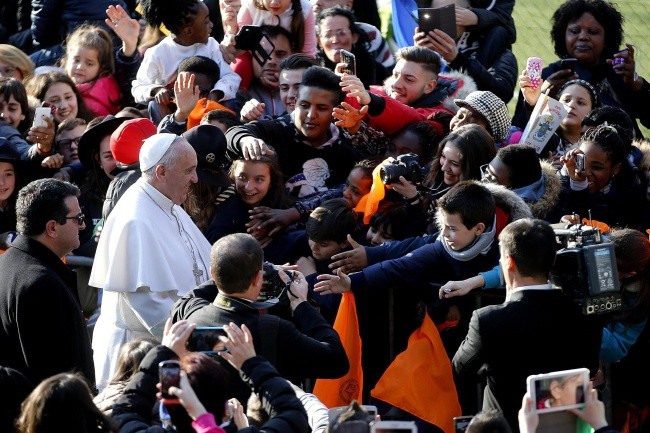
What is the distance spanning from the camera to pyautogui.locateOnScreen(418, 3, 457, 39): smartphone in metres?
8.91

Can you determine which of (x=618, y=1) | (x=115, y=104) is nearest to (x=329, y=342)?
(x=115, y=104)

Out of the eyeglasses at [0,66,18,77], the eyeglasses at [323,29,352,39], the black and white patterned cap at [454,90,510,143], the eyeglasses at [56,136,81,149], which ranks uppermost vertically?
the black and white patterned cap at [454,90,510,143]

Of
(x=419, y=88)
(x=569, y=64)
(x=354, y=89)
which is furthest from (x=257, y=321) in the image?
(x=569, y=64)

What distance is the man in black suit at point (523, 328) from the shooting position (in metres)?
5.64

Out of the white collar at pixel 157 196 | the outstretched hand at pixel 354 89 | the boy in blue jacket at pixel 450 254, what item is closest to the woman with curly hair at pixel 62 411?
the boy in blue jacket at pixel 450 254

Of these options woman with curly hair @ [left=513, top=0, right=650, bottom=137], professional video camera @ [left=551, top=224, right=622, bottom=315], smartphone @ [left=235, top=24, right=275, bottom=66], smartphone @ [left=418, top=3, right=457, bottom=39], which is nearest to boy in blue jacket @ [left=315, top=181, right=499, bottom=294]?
professional video camera @ [left=551, top=224, right=622, bottom=315]

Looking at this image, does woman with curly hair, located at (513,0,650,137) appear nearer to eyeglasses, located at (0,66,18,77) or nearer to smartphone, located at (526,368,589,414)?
eyeglasses, located at (0,66,18,77)

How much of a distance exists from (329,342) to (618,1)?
10.5 metres

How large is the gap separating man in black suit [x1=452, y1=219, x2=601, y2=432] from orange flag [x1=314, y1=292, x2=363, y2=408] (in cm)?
110

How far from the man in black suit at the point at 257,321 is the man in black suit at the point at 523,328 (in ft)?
1.96

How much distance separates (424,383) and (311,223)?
117 cm

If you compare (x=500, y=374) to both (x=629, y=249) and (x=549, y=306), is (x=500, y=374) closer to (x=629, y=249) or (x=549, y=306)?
(x=549, y=306)

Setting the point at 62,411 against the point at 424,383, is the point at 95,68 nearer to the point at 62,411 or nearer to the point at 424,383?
Answer: the point at 424,383

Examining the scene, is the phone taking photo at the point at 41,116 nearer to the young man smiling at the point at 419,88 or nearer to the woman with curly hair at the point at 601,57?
the young man smiling at the point at 419,88
